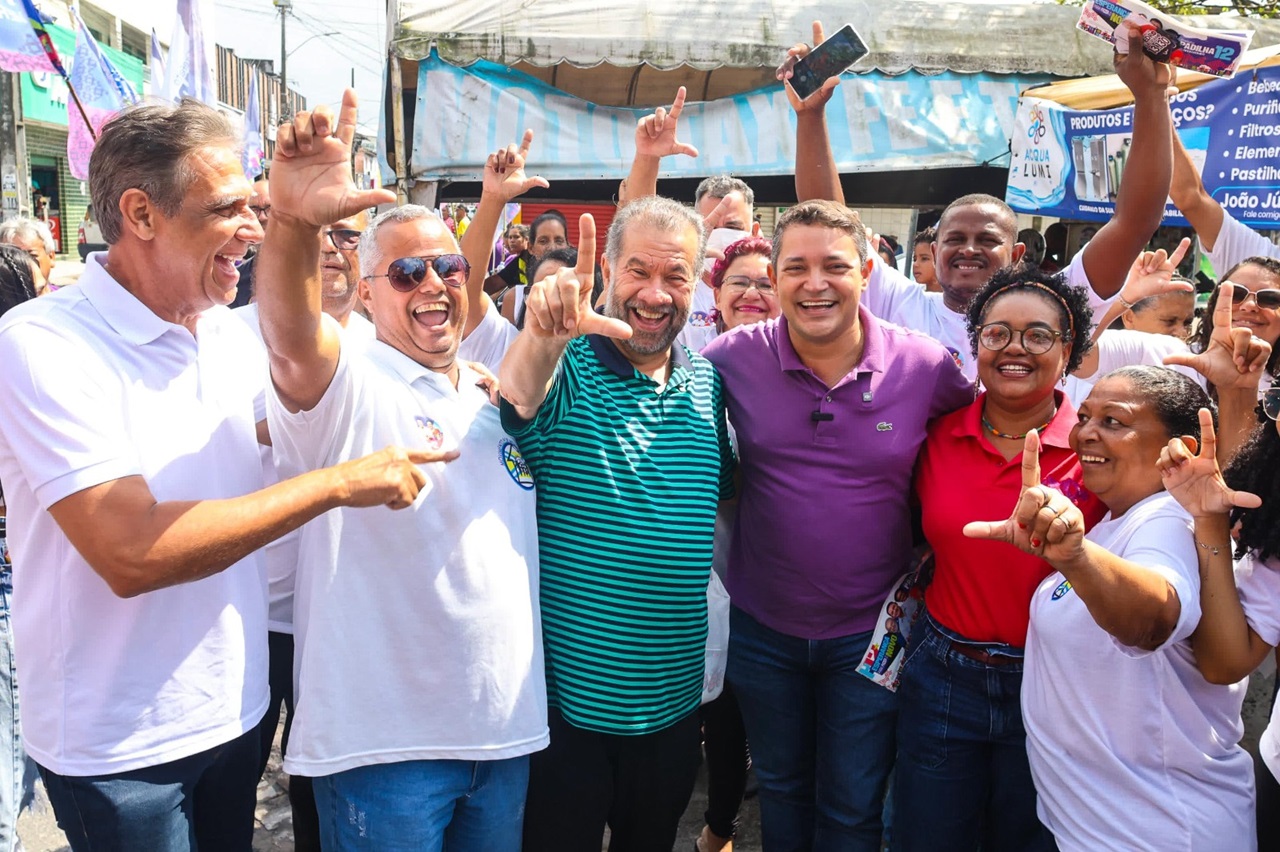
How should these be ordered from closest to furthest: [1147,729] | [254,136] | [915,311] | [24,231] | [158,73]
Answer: [1147,729] < [915,311] < [24,231] < [158,73] < [254,136]

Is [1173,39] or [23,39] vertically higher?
[23,39]

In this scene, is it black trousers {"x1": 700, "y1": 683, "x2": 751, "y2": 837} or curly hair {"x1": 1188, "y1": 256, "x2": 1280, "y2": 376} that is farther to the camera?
black trousers {"x1": 700, "y1": 683, "x2": 751, "y2": 837}

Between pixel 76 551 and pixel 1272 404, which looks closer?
pixel 76 551

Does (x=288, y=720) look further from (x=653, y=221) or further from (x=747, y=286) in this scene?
(x=747, y=286)

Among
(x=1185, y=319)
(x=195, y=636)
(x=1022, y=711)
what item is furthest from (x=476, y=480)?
(x=1185, y=319)

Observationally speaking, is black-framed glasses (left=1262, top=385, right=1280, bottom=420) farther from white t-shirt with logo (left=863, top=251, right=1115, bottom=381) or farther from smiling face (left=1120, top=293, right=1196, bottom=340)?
smiling face (left=1120, top=293, right=1196, bottom=340)

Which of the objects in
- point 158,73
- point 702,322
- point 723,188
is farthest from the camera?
point 158,73

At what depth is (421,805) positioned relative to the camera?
210 cm

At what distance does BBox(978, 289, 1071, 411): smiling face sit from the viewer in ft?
8.36

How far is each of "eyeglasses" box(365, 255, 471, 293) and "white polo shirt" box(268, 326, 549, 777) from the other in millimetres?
224

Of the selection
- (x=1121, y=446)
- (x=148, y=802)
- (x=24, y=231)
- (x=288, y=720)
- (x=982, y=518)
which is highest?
(x=24, y=231)

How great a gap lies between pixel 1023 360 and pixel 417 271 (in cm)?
163

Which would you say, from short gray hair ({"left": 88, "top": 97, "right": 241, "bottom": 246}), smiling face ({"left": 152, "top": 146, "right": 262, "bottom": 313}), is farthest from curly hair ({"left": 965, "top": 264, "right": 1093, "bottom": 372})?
short gray hair ({"left": 88, "top": 97, "right": 241, "bottom": 246})

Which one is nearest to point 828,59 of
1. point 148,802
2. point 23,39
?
point 148,802
